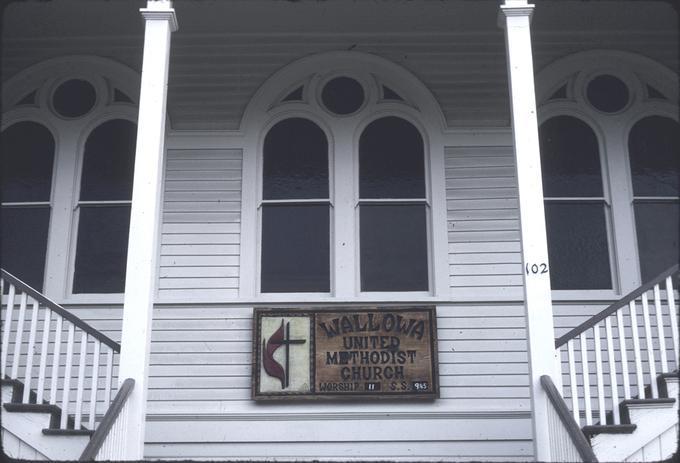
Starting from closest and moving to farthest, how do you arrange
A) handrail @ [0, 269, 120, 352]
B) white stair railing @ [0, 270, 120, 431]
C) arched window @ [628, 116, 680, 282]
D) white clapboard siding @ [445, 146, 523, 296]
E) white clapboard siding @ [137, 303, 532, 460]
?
white stair railing @ [0, 270, 120, 431] → handrail @ [0, 269, 120, 352] → white clapboard siding @ [137, 303, 532, 460] → white clapboard siding @ [445, 146, 523, 296] → arched window @ [628, 116, 680, 282]

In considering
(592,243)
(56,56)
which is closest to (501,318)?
(592,243)

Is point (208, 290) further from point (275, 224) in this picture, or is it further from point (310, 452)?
point (310, 452)

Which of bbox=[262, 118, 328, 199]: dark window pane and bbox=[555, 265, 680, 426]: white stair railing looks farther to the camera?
bbox=[262, 118, 328, 199]: dark window pane

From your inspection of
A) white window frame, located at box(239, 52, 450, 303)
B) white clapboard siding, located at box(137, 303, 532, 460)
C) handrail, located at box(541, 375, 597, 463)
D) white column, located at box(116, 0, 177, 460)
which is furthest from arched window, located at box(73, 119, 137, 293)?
handrail, located at box(541, 375, 597, 463)

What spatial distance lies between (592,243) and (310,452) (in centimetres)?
372

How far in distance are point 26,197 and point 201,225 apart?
6.70ft

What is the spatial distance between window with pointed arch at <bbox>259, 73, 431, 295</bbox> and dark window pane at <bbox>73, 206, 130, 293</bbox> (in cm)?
154

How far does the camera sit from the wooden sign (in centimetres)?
787

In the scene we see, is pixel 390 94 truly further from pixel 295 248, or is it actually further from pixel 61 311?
pixel 61 311

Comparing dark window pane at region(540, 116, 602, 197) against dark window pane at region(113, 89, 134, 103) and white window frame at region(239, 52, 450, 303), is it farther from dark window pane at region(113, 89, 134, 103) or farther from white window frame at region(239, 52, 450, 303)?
dark window pane at region(113, 89, 134, 103)

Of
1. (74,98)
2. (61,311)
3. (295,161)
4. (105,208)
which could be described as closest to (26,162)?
(74,98)

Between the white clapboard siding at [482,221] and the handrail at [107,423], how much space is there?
12.4ft

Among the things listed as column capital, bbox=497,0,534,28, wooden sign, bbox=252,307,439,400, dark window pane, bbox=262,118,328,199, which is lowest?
wooden sign, bbox=252,307,439,400

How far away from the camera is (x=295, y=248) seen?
857 cm
